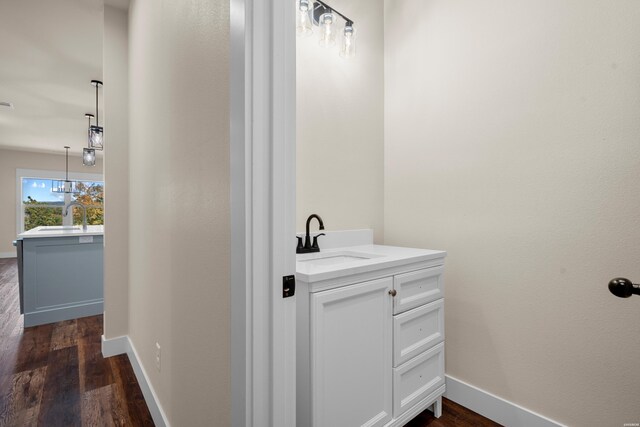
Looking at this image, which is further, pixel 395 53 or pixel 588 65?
pixel 395 53

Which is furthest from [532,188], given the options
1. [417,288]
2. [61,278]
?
[61,278]

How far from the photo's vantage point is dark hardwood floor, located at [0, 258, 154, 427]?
63.8 inches

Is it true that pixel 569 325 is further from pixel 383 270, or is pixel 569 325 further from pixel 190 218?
pixel 190 218

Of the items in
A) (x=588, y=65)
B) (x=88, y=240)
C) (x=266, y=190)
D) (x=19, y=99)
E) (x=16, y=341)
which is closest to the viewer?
(x=266, y=190)

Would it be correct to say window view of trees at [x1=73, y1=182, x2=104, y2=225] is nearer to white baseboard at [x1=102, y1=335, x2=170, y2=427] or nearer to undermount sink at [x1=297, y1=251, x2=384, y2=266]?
white baseboard at [x1=102, y1=335, x2=170, y2=427]

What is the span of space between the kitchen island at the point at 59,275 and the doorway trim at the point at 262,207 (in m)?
3.32

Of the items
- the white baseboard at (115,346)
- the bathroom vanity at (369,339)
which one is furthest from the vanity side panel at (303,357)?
the white baseboard at (115,346)

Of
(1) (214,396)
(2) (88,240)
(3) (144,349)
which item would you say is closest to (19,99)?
(2) (88,240)

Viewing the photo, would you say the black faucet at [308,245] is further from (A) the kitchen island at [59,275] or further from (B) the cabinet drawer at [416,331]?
(A) the kitchen island at [59,275]

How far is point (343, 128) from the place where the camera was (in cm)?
202

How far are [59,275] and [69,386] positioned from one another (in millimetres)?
1638

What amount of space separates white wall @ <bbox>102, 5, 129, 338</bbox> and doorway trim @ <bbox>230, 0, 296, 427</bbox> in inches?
80.8

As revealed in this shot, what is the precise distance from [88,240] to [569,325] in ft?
13.3

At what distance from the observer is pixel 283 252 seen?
0.76m
